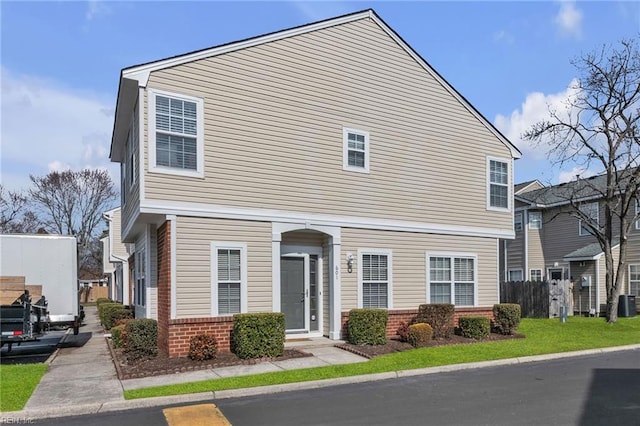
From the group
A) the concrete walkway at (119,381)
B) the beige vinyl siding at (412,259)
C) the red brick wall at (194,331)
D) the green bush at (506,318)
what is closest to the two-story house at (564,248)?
the beige vinyl siding at (412,259)

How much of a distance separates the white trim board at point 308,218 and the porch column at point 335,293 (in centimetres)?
64

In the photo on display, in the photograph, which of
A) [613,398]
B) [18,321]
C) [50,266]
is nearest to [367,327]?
[613,398]

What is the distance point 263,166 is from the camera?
12.8 m

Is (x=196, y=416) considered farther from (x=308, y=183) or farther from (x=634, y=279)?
(x=634, y=279)

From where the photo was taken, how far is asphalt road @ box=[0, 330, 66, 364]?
509 inches

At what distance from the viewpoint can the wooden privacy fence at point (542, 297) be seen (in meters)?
22.2

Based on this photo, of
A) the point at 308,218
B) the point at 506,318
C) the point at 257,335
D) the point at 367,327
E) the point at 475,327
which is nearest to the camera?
the point at 257,335

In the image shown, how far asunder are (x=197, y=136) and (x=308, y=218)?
134 inches

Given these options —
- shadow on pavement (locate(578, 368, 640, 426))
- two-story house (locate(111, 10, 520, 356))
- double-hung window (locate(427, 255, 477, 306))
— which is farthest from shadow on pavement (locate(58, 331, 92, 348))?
shadow on pavement (locate(578, 368, 640, 426))

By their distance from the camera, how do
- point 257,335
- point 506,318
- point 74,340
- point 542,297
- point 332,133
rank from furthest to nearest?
1. point 542,297
2. point 74,340
3. point 506,318
4. point 332,133
5. point 257,335

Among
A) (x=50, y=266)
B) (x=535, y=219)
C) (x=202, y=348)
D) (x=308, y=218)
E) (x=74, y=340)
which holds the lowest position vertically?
(x=74, y=340)

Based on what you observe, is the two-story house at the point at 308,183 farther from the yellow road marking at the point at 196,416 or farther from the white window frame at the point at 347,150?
the yellow road marking at the point at 196,416

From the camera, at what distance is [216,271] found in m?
11.9

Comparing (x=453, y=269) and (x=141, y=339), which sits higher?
(x=453, y=269)
